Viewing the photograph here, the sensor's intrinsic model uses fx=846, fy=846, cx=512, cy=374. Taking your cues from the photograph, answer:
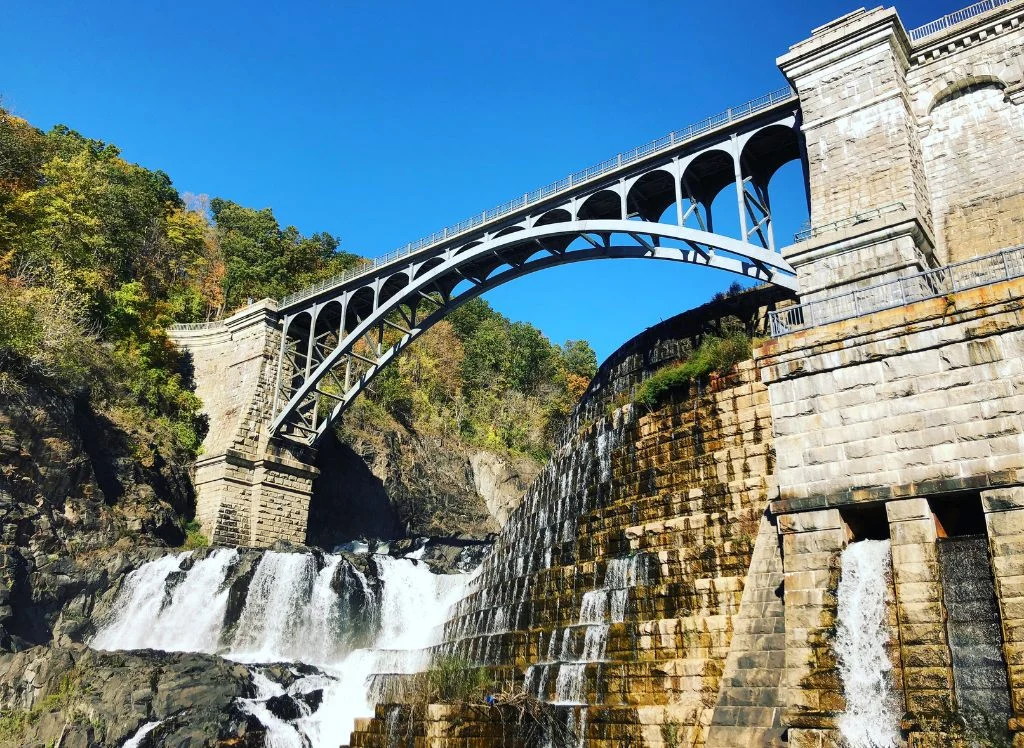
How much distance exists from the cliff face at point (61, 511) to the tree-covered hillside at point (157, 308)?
1.23 meters

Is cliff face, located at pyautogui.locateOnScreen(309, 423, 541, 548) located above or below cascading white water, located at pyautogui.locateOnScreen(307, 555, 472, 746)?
above

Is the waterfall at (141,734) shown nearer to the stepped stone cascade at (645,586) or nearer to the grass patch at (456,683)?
the stepped stone cascade at (645,586)

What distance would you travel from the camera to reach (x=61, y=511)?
27.0 m

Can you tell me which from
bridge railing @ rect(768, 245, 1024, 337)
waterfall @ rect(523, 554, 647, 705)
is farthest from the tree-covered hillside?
bridge railing @ rect(768, 245, 1024, 337)

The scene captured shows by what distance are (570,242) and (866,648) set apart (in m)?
20.5

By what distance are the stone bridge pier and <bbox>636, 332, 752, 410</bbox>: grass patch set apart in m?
18.3

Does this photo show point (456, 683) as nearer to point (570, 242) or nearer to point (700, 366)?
point (700, 366)

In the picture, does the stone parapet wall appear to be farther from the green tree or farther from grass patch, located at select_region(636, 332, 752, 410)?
the green tree

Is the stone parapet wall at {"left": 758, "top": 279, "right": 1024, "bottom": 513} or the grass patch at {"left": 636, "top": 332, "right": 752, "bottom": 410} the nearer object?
the stone parapet wall at {"left": 758, "top": 279, "right": 1024, "bottom": 513}

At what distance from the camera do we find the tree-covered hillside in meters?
31.0

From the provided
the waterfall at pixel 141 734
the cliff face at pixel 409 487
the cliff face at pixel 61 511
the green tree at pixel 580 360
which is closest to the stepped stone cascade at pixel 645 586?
the waterfall at pixel 141 734

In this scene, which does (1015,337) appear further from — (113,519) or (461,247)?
(113,519)

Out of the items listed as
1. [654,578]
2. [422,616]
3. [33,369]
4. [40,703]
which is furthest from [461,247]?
[40,703]

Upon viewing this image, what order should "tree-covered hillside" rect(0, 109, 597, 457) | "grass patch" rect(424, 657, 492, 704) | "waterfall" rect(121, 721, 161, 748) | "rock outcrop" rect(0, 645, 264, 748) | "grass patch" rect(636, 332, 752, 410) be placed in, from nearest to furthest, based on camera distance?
1. "grass patch" rect(424, 657, 492, 704)
2. "waterfall" rect(121, 721, 161, 748)
3. "rock outcrop" rect(0, 645, 264, 748)
4. "grass patch" rect(636, 332, 752, 410)
5. "tree-covered hillside" rect(0, 109, 597, 457)
